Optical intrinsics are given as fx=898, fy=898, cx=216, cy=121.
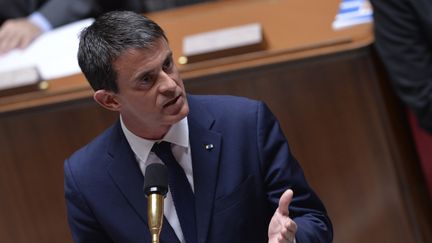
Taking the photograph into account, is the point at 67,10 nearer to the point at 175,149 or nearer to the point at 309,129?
the point at 309,129

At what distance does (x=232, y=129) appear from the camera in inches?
50.8

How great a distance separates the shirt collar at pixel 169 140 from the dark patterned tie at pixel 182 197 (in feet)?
0.06

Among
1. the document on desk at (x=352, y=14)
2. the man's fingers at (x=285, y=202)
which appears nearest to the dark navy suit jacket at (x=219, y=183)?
the man's fingers at (x=285, y=202)

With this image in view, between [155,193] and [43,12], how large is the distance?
143 cm

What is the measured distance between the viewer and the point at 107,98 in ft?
4.15

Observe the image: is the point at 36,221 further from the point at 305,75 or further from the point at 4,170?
the point at 305,75

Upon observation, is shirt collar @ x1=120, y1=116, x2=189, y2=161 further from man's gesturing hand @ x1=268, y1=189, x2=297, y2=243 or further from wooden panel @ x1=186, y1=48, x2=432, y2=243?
wooden panel @ x1=186, y1=48, x2=432, y2=243

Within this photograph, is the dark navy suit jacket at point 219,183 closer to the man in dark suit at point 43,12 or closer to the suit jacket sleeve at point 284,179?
the suit jacket sleeve at point 284,179

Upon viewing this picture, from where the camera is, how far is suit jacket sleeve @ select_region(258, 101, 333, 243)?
Answer: 1252 mm

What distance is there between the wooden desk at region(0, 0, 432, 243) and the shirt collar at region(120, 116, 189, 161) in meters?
0.62

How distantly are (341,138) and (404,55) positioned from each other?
0.71ft

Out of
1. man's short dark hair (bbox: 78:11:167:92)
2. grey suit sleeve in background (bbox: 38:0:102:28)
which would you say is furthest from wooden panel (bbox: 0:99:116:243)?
man's short dark hair (bbox: 78:11:167:92)

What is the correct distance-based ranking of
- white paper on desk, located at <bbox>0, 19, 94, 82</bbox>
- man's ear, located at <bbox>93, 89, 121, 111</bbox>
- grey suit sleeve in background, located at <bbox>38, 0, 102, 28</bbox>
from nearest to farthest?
man's ear, located at <bbox>93, 89, 121, 111</bbox> → white paper on desk, located at <bbox>0, 19, 94, 82</bbox> → grey suit sleeve in background, located at <bbox>38, 0, 102, 28</bbox>

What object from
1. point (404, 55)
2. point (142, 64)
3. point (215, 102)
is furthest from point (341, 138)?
point (142, 64)
